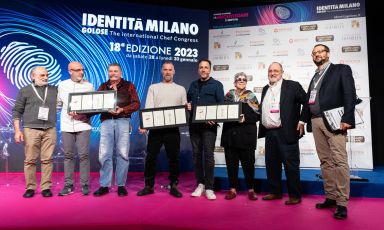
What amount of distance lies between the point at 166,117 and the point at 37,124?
1.44 meters

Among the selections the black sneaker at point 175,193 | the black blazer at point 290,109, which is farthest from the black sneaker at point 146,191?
the black blazer at point 290,109

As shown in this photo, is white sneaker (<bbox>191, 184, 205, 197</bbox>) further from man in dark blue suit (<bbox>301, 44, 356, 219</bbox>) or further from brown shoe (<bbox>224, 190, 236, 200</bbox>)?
man in dark blue suit (<bbox>301, 44, 356, 219</bbox>)

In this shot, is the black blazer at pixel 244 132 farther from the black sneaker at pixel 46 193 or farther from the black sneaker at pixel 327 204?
the black sneaker at pixel 46 193

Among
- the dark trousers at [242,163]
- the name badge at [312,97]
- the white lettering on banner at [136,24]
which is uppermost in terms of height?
the white lettering on banner at [136,24]

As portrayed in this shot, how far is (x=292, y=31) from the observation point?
542 centimetres

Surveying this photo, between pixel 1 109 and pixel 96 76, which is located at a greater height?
pixel 96 76

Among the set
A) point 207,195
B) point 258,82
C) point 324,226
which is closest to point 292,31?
point 258,82

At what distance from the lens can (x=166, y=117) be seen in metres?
3.50

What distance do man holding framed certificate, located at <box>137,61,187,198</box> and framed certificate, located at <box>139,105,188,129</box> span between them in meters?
0.02

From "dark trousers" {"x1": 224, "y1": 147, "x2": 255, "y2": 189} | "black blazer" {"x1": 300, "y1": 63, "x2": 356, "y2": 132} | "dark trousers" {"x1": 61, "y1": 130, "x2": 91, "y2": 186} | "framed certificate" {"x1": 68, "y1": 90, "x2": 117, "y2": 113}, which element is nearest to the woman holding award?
"dark trousers" {"x1": 224, "y1": 147, "x2": 255, "y2": 189}

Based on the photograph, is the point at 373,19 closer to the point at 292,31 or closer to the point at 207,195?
the point at 292,31

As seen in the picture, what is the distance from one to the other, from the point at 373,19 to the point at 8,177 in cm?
654

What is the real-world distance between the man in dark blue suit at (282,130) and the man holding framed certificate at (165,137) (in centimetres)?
100

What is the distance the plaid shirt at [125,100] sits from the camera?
3.54 m
